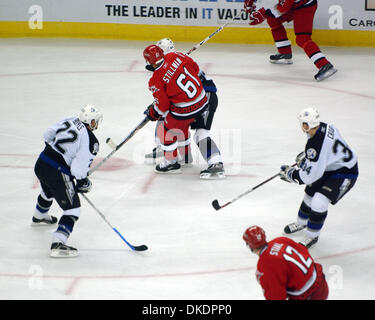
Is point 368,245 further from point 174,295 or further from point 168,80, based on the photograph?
point 168,80

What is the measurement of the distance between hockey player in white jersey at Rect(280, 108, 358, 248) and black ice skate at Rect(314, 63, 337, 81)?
4.28 metres

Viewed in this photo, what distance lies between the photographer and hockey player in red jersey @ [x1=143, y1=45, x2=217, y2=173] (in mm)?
6668

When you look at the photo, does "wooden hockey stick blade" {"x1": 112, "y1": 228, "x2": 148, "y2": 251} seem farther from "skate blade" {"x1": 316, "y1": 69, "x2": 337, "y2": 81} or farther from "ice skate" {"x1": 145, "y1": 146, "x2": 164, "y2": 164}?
"skate blade" {"x1": 316, "y1": 69, "x2": 337, "y2": 81}

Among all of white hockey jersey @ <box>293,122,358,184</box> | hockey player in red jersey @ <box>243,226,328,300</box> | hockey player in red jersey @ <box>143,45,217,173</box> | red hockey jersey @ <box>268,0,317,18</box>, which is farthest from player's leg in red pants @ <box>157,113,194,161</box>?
red hockey jersey @ <box>268,0,317,18</box>

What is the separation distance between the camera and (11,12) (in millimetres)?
11742

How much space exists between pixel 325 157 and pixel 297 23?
192 inches

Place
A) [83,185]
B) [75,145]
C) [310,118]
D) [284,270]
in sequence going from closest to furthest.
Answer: [284,270] → [310,118] → [75,145] → [83,185]

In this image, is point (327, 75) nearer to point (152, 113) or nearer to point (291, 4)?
point (291, 4)

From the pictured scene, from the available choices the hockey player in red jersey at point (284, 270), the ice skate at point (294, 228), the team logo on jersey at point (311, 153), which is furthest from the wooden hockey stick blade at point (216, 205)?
the hockey player in red jersey at point (284, 270)

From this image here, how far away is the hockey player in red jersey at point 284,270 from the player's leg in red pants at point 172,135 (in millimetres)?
2819

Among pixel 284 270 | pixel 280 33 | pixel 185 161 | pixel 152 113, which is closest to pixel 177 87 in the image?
pixel 152 113

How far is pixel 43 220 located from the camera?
19.6 feet
